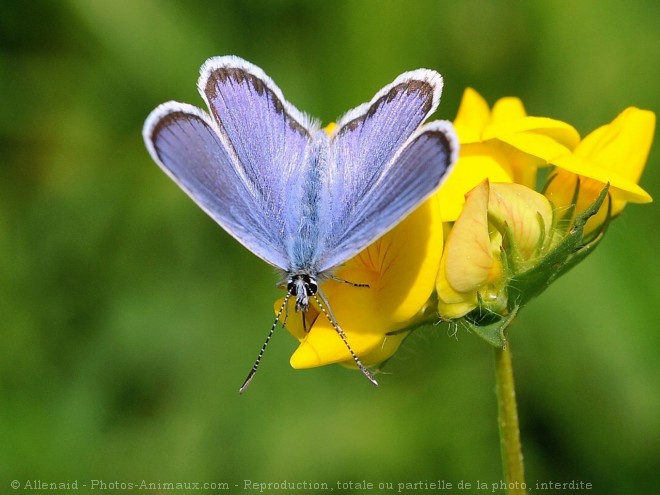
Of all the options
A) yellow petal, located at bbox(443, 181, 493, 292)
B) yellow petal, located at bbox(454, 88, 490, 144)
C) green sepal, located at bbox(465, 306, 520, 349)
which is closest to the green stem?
green sepal, located at bbox(465, 306, 520, 349)

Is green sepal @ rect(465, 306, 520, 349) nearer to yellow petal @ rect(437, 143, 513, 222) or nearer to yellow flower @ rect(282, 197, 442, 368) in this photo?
yellow flower @ rect(282, 197, 442, 368)

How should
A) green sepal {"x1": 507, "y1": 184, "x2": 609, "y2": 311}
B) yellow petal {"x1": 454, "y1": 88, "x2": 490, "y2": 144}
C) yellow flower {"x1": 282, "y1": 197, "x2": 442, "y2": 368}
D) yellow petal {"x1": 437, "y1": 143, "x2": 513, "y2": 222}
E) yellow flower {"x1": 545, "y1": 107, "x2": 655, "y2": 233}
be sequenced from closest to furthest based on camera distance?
1. green sepal {"x1": 507, "y1": 184, "x2": 609, "y2": 311}
2. yellow flower {"x1": 282, "y1": 197, "x2": 442, "y2": 368}
3. yellow petal {"x1": 437, "y1": 143, "x2": 513, "y2": 222}
4. yellow flower {"x1": 545, "y1": 107, "x2": 655, "y2": 233}
5. yellow petal {"x1": 454, "y1": 88, "x2": 490, "y2": 144}

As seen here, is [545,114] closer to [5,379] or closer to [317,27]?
[317,27]

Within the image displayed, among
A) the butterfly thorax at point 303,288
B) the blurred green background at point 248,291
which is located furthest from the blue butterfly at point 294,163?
the blurred green background at point 248,291

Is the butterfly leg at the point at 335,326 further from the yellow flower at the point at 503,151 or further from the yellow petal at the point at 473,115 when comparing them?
the yellow petal at the point at 473,115

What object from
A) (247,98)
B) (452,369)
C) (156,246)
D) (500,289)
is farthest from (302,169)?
(156,246)
